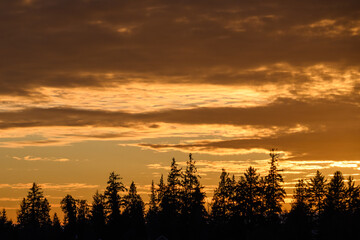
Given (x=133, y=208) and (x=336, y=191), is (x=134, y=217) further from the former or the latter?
(x=336, y=191)

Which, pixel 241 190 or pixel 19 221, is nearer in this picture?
pixel 241 190

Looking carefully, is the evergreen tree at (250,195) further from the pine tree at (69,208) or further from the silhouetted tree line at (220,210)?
the pine tree at (69,208)

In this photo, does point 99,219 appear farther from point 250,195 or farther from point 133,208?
point 250,195

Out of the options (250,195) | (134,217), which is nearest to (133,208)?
(134,217)

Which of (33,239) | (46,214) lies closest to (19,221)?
(46,214)

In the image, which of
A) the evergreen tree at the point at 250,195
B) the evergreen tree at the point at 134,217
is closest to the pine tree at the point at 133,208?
the evergreen tree at the point at 134,217

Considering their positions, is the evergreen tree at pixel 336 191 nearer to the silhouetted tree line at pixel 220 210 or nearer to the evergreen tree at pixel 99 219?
the silhouetted tree line at pixel 220 210

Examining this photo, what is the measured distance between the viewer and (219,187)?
4685 inches

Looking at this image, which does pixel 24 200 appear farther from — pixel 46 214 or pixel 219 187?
pixel 219 187

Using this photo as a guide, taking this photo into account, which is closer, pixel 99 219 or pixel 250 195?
pixel 250 195

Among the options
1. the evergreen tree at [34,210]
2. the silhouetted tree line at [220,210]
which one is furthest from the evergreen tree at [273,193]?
the evergreen tree at [34,210]

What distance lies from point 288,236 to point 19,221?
98544mm

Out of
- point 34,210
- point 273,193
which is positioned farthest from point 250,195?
point 34,210

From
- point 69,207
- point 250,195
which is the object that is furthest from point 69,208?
point 250,195
